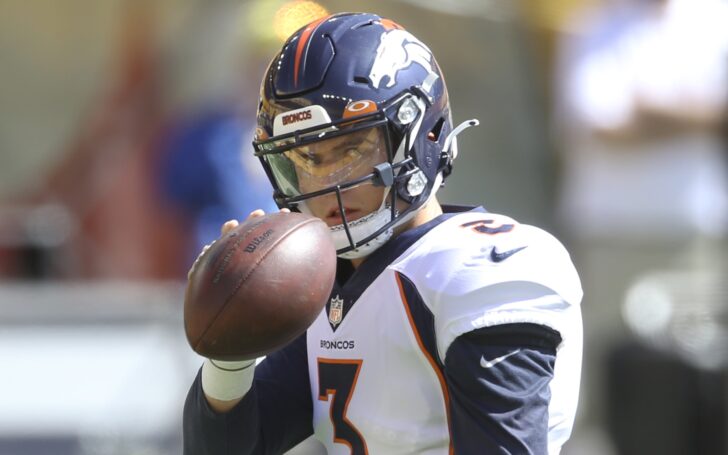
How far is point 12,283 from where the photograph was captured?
24.0 ft

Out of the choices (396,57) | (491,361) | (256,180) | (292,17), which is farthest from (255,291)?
(292,17)

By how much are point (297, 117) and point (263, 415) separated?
0.67 m

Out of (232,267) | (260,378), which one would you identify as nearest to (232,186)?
(260,378)

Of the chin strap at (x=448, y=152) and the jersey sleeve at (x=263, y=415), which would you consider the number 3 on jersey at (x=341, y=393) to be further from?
the chin strap at (x=448, y=152)

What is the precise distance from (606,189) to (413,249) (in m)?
5.31

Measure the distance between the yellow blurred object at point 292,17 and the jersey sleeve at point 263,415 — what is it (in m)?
3.66

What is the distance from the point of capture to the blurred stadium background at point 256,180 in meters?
6.30

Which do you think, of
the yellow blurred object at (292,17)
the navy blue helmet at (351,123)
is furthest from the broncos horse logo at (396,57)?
the yellow blurred object at (292,17)

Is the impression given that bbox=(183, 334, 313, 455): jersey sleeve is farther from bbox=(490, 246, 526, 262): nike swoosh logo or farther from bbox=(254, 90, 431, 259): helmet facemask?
bbox=(490, 246, 526, 262): nike swoosh logo

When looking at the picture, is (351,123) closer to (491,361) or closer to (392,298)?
(392,298)

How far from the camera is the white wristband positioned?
2949 millimetres

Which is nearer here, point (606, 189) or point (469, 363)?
point (469, 363)

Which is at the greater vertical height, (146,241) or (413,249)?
(413,249)

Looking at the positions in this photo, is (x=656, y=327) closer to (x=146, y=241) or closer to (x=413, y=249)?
(x=146, y=241)
